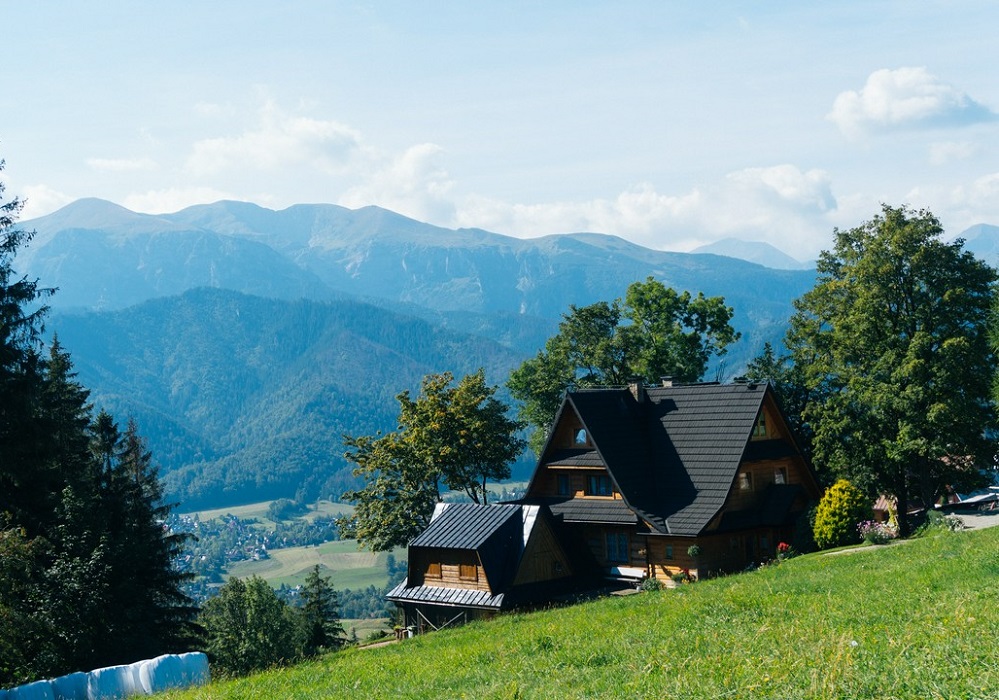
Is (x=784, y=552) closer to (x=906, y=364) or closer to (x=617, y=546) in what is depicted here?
(x=617, y=546)

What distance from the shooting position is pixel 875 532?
121 ft

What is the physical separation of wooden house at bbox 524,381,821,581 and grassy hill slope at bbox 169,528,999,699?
14682mm

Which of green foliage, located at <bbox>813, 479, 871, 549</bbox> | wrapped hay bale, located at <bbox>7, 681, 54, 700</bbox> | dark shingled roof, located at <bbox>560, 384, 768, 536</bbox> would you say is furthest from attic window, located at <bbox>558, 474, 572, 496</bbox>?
wrapped hay bale, located at <bbox>7, 681, 54, 700</bbox>

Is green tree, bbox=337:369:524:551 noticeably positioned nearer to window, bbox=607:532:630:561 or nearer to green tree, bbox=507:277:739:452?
green tree, bbox=507:277:739:452

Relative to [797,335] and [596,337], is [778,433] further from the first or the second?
[596,337]

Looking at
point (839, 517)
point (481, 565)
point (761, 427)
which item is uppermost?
point (761, 427)

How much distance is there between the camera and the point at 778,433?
46250mm

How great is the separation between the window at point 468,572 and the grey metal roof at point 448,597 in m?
0.51

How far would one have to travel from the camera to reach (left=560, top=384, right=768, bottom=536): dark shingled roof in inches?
1676

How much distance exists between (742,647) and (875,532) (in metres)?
25.4

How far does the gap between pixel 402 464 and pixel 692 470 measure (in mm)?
17070

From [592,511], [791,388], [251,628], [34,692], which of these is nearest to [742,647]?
[34,692]

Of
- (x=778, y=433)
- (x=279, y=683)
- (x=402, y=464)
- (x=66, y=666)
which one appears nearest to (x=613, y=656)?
(x=279, y=683)

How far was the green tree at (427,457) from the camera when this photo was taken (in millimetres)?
51875
